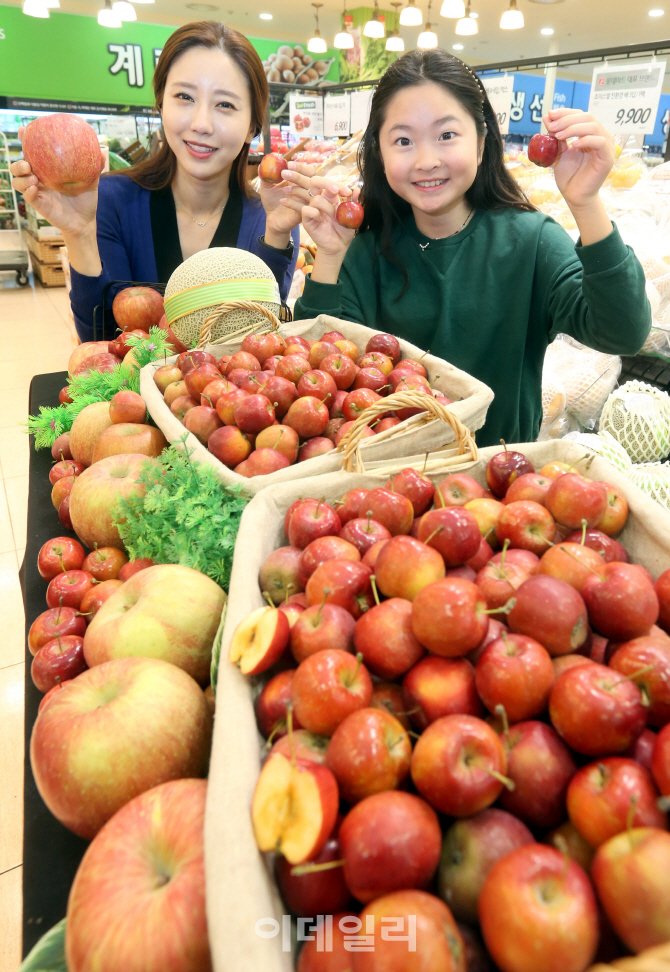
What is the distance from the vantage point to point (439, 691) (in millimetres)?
709

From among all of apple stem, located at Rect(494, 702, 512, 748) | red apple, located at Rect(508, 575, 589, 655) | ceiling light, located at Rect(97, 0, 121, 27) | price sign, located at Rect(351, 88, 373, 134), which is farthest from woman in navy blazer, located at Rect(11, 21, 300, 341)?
ceiling light, located at Rect(97, 0, 121, 27)

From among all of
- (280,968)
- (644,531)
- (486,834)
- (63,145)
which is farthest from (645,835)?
(63,145)

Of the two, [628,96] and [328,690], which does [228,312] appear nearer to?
[328,690]

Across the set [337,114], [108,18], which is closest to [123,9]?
[108,18]

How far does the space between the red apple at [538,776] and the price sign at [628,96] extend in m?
3.61

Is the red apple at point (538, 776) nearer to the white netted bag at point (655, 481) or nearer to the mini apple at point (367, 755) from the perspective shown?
the mini apple at point (367, 755)

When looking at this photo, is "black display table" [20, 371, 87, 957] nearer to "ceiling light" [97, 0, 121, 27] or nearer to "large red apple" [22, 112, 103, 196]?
"large red apple" [22, 112, 103, 196]

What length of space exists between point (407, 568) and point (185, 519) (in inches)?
18.5

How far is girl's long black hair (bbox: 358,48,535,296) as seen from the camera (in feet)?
5.52

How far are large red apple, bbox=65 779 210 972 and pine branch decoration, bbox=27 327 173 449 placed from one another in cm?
131

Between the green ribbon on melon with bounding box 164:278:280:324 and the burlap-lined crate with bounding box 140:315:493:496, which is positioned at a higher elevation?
the green ribbon on melon with bounding box 164:278:280:324

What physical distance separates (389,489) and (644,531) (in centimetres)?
42

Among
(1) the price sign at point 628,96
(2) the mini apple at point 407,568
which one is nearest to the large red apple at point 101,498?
(2) the mini apple at point 407,568

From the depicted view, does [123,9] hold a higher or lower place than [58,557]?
higher
